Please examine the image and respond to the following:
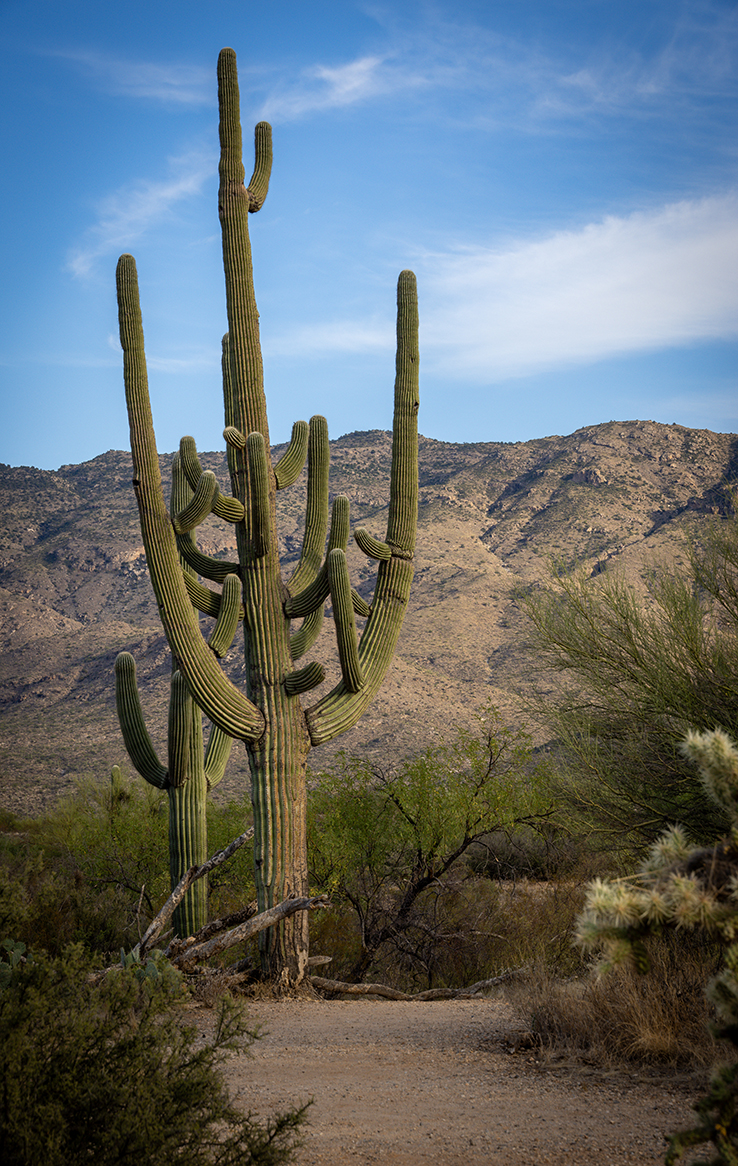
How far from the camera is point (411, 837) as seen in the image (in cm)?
1266

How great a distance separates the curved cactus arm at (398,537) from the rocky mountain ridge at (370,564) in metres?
18.9

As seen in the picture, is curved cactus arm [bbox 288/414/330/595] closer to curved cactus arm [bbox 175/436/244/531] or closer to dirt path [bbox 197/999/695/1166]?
curved cactus arm [bbox 175/436/244/531]

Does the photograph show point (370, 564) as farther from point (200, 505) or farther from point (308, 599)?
point (200, 505)

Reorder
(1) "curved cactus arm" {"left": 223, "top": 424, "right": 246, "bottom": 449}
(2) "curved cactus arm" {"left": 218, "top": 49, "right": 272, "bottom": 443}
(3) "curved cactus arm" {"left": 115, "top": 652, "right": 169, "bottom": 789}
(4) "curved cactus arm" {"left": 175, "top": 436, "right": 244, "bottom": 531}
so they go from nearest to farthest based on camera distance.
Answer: (4) "curved cactus arm" {"left": 175, "top": 436, "right": 244, "bottom": 531}, (1) "curved cactus arm" {"left": 223, "top": 424, "right": 246, "bottom": 449}, (2) "curved cactus arm" {"left": 218, "top": 49, "right": 272, "bottom": 443}, (3) "curved cactus arm" {"left": 115, "top": 652, "right": 169, "bottom": 789}

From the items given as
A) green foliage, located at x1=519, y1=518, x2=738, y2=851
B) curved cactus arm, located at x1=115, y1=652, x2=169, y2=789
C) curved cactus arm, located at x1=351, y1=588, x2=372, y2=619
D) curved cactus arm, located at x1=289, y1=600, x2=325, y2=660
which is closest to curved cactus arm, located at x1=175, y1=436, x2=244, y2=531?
curved cactus arm, located at x1=289, y1=600, x2=325, y2=660

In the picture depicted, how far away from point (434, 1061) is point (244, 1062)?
1.34 meters

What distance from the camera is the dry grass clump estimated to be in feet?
18.4

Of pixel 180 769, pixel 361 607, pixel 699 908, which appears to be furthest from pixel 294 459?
pixel 699 908

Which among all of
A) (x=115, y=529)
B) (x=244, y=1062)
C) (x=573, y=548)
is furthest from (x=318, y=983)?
(x=115, y=529)

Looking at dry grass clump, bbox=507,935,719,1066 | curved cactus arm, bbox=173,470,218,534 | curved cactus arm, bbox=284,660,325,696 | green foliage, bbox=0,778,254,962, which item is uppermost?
curved cactus arm, bbox=173,470,218,534

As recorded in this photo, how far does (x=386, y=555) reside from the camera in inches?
393

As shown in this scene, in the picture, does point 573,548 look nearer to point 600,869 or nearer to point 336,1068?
point 600,869

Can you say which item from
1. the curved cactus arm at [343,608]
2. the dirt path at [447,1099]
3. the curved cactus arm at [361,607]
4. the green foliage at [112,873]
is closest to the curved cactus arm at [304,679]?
the curved cactus arm at [343,608]

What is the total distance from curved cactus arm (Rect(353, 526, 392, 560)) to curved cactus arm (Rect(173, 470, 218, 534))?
160 centimetres
